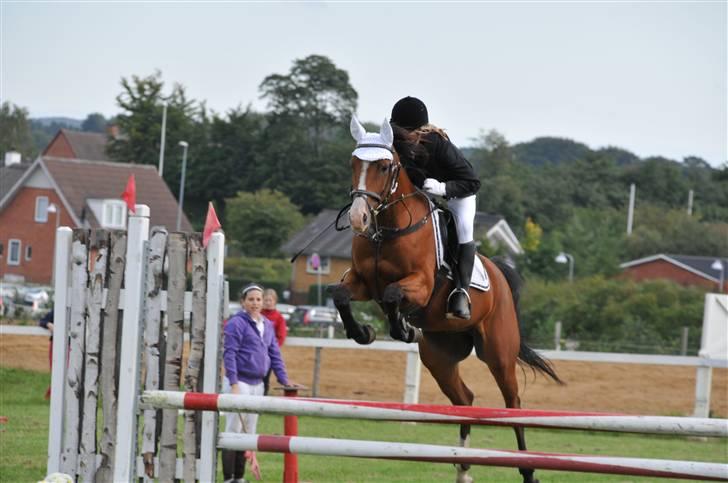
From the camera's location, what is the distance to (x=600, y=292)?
2958cm

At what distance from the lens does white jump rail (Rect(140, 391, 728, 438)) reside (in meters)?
4.66

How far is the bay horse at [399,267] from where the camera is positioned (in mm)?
6145

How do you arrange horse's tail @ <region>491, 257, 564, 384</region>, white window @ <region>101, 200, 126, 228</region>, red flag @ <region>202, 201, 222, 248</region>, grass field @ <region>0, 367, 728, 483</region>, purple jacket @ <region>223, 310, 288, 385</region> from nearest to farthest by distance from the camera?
red flag @ <region>202, 201, 222, 248</region>
horse's tail @ <region>491, 257, 564, 384</region>
purple jacket @ <region>223, 310, 288, 385</region>
grass field @ <region>0, 367, 728, 483</region>
white window @ <region>101, 200, 126, 228</region>

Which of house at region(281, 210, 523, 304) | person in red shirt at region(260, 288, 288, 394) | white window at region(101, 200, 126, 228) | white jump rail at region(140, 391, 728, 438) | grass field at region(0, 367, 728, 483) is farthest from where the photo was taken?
house at region(281, 210, 523, 304)

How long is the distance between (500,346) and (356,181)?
187cm

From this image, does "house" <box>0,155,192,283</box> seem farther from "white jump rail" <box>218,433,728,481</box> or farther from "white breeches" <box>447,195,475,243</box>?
"white jump rail" <box>218,433,728,481</box>

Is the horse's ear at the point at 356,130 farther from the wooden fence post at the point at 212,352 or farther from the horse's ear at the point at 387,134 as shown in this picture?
the wooden fence post at the point at 212,352

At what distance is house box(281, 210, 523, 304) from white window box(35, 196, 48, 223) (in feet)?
36.7

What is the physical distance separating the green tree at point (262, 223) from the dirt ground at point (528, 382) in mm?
36711

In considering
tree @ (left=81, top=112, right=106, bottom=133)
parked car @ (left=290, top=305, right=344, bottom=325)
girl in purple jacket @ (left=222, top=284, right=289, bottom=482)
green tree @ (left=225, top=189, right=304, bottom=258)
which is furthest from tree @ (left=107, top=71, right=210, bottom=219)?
tree @ (left=81, top=112, right=106, bottom=133)

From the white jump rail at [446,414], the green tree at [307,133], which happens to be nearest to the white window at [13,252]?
the green tree at [307,133]

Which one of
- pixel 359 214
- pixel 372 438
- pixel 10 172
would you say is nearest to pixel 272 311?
pixel 372 438

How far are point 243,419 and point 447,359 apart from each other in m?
1.96

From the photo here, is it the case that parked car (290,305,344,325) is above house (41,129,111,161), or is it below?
below
